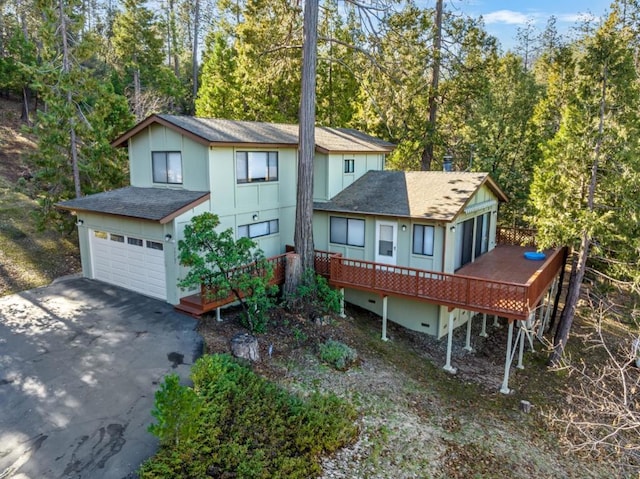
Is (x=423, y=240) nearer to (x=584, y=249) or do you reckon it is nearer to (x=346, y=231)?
(x=346, y=231)

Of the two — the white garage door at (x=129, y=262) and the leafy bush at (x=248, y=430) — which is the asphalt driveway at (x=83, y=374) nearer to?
the white garage door at (x=129, y=262)

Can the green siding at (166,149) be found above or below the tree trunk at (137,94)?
below

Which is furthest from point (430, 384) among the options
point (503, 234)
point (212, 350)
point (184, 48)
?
point (184, 48)

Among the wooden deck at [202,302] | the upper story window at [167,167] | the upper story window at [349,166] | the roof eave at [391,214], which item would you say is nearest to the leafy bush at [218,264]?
the wooden deck at [202,302]

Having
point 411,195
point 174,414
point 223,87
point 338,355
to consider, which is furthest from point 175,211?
point 223,87

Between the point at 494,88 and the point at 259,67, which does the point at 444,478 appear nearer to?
the point at 259,67

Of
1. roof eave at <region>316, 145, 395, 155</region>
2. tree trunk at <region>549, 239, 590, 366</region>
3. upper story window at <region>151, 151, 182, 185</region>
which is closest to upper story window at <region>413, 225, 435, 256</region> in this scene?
roof eave at <region>316, 145, 395, 155</region>
